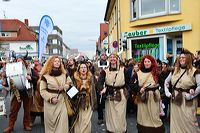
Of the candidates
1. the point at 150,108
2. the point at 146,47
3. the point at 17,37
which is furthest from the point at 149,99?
the point at 17,37

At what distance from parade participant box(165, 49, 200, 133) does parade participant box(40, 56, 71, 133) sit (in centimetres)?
205

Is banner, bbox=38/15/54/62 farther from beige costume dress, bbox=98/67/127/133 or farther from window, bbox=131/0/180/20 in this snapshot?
window, bbox=131/0/180/20

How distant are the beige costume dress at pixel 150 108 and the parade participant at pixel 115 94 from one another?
39cm

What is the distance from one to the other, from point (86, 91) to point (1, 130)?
3.26 meters

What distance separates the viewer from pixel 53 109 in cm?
632

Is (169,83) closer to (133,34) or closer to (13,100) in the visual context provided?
(13,100)

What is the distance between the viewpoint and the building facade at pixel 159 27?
16417mm

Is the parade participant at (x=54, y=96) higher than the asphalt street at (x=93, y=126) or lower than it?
higher

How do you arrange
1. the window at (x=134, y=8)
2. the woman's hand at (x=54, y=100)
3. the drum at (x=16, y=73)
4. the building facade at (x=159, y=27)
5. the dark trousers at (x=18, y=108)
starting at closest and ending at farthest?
1. the woman's hand at (x=54, y=100)
2. the drum at (x=16, y=73)
3. the dark trousers at (x=18, y=108)
4. the building facade at (x=159, y=27)
5. the window at (x=134, y=8)

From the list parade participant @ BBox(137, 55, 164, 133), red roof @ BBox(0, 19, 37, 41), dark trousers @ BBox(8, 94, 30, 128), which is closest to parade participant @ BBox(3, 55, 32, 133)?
dark trousers @ BBox(8, 94, 30, 128)

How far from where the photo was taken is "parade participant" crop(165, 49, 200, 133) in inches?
241

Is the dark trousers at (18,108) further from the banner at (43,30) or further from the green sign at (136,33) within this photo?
the green sign at (136,33)

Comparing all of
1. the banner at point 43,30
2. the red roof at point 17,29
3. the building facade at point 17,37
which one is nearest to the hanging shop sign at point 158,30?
the banner at point 43,30

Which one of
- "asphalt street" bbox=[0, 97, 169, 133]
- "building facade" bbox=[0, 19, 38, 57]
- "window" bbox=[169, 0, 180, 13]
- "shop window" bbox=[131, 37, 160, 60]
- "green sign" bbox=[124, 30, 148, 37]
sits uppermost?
"building facade" bbox=[0, 19, 38, 57]
